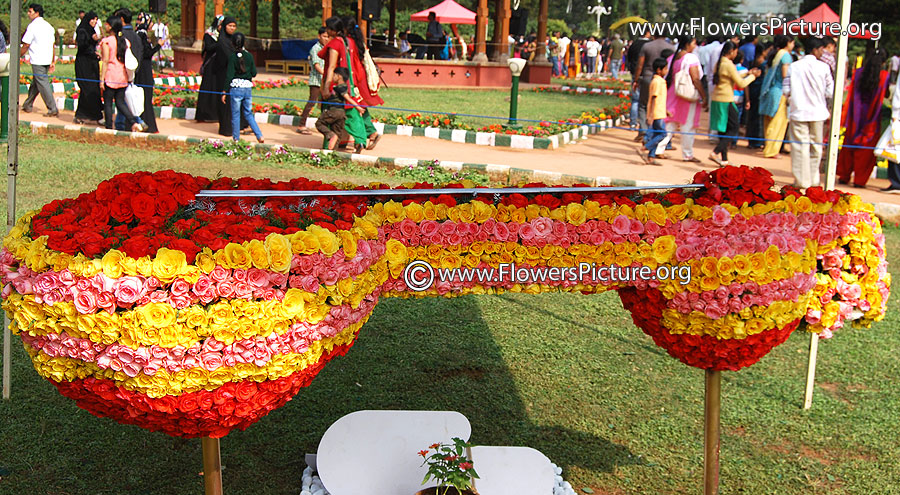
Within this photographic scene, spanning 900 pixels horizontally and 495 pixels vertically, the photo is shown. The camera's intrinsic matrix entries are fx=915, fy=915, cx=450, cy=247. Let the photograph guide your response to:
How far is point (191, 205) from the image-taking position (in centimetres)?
337

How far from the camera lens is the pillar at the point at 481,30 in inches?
923

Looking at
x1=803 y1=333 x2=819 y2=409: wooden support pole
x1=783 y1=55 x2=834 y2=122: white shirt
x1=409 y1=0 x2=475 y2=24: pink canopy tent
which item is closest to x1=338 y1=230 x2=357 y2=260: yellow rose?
x1=803 y1=333 x2=819 y2=409: wooden support pole

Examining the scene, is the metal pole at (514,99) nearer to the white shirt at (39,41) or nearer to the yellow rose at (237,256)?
the white shirt at (39,41)

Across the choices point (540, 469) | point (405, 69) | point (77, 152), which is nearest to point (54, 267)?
point (540, 469)

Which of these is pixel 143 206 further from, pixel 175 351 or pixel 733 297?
pixel 733 297

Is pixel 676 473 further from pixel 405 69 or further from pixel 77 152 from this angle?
pixel 405 69

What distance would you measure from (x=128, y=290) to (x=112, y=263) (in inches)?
4.0

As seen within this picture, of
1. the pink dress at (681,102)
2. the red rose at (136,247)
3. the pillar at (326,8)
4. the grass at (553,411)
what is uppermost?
the pillar at (326,8)

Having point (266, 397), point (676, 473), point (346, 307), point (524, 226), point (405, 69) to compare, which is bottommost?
point (676, 473)

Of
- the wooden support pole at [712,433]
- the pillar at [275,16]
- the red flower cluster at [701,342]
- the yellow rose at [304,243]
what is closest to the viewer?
the yellow rose at [304,243]

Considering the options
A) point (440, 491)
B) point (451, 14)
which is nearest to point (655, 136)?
point (440, 491)

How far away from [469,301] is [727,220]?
3311 mm

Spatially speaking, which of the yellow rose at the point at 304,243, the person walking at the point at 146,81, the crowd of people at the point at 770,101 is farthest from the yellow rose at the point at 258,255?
the person walking at the point at 146,81

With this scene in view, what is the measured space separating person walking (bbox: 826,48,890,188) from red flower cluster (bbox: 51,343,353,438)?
31.4ft
